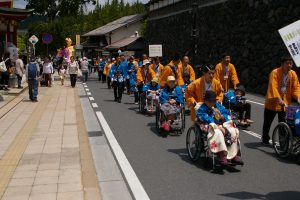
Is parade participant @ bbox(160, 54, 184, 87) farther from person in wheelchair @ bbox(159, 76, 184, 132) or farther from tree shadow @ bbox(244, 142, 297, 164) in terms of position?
tree shadow @ bbox(244, 142, 297, 164)

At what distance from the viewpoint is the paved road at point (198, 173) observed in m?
5.77

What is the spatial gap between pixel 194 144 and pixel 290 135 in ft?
5.07

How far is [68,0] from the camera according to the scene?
40906 mm

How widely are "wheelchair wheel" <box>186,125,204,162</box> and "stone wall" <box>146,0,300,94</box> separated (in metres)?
10.7

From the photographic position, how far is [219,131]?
6.64 meters

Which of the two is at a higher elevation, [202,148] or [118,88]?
[118,88]

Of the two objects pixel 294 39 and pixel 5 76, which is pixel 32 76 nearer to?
pixel 5 76

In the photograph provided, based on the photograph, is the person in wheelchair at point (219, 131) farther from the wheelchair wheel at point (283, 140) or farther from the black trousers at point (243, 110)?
the black trousers at point (243, 110)

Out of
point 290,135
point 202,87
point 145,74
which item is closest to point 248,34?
point 145,74

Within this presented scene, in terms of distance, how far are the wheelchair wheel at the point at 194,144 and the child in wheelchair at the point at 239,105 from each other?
10.5 ft

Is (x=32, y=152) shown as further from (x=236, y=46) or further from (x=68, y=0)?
(x=68, y=0)

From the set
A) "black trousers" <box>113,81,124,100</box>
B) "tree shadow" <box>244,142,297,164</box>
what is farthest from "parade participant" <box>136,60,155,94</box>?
"tree shadow" <box>244,142,297,164</box>

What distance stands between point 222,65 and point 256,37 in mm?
9891

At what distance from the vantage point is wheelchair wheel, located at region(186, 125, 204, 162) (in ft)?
23.4
